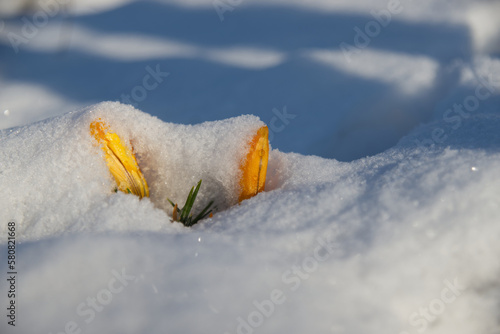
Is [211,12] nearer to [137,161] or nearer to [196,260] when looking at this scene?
[137,161]

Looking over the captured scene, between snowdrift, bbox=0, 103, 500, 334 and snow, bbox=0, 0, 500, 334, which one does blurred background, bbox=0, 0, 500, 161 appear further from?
snowdrift, bbox=0, 103, 500, 334

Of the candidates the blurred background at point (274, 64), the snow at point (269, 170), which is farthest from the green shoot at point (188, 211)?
the blurred background at point (274, 64)

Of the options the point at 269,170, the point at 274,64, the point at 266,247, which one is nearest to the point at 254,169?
the point at 269,170

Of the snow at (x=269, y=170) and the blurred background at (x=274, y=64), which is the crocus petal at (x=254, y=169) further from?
the blurred background at (x=274, y=64)

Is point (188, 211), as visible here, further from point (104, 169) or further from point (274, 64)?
point (274, 64)

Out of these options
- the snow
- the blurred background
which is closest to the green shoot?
the snow

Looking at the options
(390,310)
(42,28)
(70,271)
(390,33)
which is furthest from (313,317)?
(42,28)
